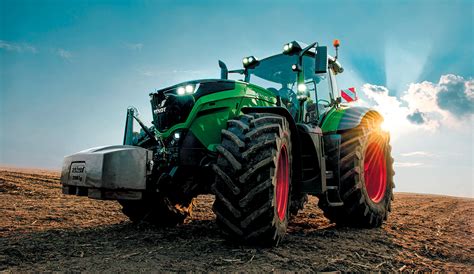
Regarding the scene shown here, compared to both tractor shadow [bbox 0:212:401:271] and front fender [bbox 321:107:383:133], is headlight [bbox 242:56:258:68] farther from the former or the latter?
tractor shadow [bbox 0:212:401:271]

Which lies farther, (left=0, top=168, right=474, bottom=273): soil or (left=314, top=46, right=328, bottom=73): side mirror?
(left=314, top=46, right=328, bottom=73): side mirror

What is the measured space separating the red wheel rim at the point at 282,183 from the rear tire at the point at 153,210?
73.8 inches

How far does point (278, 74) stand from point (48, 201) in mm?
5187

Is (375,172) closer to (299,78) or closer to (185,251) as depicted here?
(299,78)

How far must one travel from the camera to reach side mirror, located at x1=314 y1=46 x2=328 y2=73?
5.43 meters

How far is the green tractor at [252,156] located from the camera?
371cm

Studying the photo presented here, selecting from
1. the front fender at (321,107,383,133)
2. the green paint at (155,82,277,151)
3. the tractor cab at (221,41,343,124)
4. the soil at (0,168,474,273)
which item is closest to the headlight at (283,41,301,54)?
the tractor cab at (221,41,343,124)

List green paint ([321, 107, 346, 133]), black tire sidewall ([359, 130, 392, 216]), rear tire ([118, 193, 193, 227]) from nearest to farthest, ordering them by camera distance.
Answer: rear tire ([118, 193, 193, 227])
black tire sidewall ([359, 130, 392, 216])
green paint ([321, 107, 346, 133])

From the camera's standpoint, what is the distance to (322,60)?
5461 millimetres

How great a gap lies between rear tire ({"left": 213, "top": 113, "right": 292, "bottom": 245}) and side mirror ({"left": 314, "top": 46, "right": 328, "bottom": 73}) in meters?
1.98

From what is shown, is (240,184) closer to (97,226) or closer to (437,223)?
(97,226)

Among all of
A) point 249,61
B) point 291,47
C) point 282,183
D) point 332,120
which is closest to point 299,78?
point 291,47

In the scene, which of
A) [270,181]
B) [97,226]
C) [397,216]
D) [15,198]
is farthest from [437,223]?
[15,198]

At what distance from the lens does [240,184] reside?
3643mm
